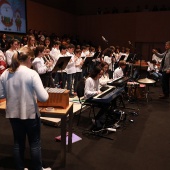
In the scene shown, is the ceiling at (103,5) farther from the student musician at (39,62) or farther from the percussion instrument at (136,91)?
the student musician at (39,62)

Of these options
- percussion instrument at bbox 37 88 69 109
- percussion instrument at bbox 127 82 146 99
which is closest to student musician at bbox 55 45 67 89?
percussion instrument at bbox 127 82 146 99

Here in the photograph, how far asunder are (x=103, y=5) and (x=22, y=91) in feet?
49.2

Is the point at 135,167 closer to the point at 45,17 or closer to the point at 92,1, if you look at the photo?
the point at 45,17

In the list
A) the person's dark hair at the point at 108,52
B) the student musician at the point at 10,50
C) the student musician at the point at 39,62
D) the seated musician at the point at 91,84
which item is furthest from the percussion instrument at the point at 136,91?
the student musician at the point at 10,50

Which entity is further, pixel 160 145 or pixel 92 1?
pixel 92 1

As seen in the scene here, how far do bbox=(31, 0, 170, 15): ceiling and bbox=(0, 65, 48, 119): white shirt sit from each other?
43.1 ft

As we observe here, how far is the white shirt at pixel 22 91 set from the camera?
2.20 meters

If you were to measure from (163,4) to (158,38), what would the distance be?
2.61 m

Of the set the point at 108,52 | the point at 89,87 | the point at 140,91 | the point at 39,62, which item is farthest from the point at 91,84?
the point at 108,52

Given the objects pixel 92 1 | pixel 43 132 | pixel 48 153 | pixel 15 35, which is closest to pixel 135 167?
pixel 48 153

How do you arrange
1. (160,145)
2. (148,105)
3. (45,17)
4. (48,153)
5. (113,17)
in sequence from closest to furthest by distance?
1. (48,153)
2. (160,145)
3. (148,105)
4. (45,17)
5. (113,17)

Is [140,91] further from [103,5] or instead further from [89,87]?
[103,5]

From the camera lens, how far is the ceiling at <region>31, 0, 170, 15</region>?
580 inches

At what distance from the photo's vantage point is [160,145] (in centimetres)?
368
